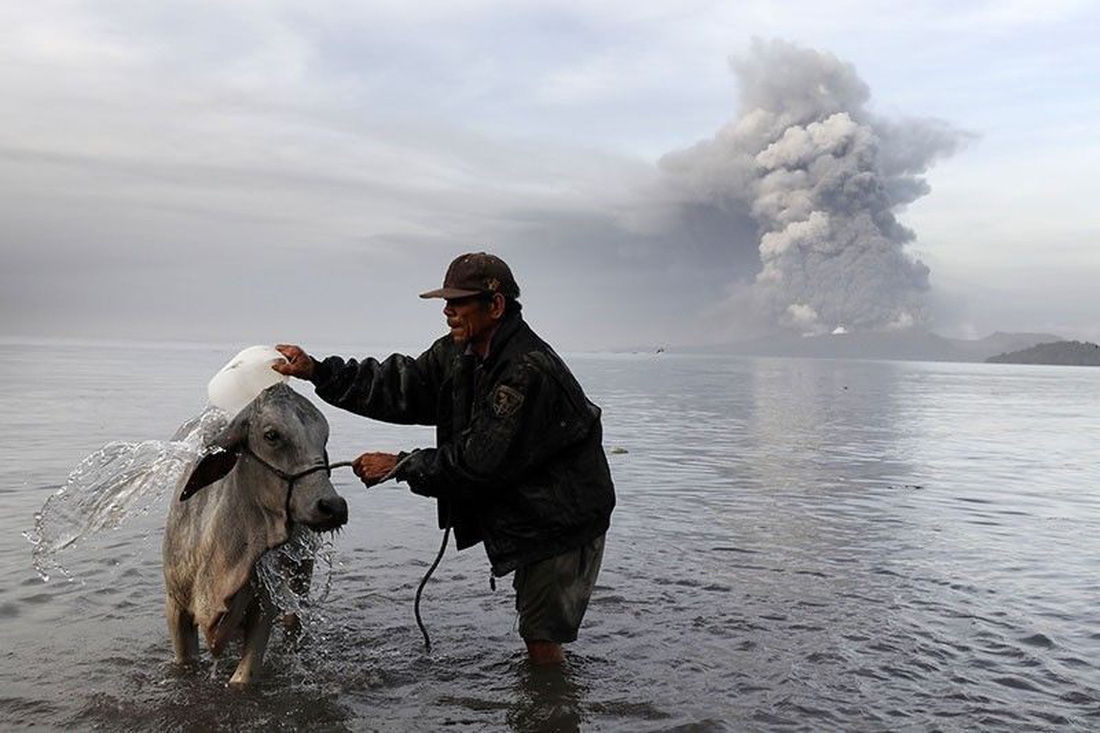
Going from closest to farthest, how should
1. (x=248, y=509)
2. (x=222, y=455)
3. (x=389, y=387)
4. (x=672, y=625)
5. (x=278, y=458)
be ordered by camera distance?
(x=278, y=458) < (x=222, y=455) < (x=248, y=509) < (x=389, y=387) < (x=672, y=625)

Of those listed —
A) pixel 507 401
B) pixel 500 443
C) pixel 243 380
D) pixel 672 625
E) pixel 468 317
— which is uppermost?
pixel 468 317

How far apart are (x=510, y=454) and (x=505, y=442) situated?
11 cm

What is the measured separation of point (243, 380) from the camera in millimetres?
5898

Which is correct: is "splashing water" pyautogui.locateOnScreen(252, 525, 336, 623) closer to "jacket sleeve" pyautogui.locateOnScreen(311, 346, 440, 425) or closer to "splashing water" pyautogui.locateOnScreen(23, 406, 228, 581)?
"splashing water" pyautogui.locateOnScreen(23, 406, 228, 581)

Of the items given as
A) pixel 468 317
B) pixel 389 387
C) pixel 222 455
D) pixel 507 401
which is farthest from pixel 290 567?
pixel 468 317

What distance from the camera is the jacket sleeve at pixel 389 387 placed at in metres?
6.76

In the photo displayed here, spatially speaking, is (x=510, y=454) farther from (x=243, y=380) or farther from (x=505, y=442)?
(x=243, y=380)

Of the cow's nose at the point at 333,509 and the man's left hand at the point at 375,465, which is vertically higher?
the man's left hand at the point at 375,465

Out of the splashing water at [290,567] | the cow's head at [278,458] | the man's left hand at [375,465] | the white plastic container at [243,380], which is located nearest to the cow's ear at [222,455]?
the cow's head at [278,458]

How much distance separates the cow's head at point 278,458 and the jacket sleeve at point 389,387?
3.30 feet

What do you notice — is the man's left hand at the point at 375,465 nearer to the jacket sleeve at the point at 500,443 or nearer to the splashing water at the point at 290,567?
the jacket sleeve at the point at 500,443

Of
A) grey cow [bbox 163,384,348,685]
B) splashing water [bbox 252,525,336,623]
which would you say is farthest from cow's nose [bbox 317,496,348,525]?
splashing water [bbox 252,525,336,623]

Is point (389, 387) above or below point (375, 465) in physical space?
above

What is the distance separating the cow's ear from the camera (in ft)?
18.2
